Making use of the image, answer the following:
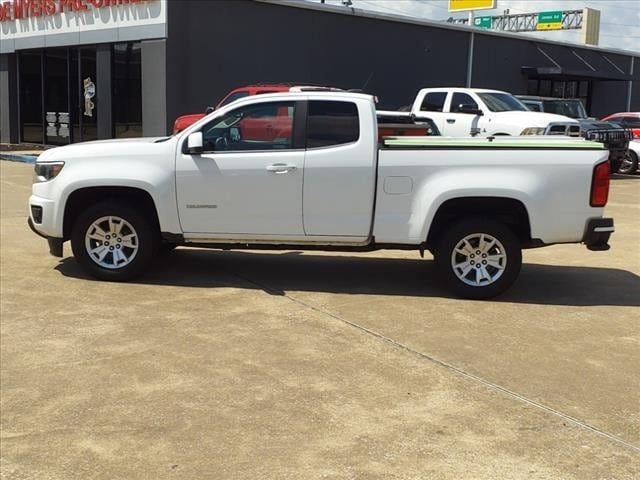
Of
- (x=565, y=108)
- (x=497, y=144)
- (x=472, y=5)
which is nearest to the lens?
(x=497, y=144)

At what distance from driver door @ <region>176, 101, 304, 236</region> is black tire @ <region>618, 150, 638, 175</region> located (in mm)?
15391

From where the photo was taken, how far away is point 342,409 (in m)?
4.31

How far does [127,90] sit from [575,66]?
76.7ft

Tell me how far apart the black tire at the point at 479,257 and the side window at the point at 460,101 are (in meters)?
10.8

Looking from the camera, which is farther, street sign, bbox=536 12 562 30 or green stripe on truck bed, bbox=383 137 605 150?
street sign, bbox=536 12 562 30

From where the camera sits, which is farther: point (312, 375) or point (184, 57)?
point (184, 57)

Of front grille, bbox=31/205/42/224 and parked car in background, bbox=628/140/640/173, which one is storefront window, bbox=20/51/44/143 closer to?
parked car in background, bbox=628/140/640/173

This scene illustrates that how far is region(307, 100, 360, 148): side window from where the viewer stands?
22.4 feet

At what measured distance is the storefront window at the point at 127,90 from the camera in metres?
21.2

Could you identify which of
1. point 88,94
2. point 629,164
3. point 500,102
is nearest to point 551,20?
point 629,164

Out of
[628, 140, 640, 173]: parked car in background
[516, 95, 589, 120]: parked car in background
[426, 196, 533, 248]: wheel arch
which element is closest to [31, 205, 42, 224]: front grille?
[426, 196, 533, 248]: wheel arch

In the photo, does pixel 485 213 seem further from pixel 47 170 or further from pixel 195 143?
pixel 47 170

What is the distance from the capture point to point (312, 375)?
4.84 m

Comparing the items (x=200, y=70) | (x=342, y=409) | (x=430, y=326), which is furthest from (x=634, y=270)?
(x=200, y=70)
